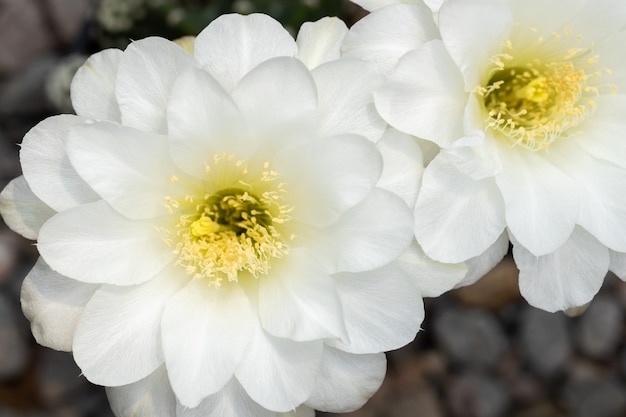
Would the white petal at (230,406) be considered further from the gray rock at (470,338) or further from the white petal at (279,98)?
the gray rock at (470,338)

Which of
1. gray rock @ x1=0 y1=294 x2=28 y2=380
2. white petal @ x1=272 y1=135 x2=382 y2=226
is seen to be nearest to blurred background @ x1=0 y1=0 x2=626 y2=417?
gray rock @ x1=0 y1=294 x2=28 y2=380

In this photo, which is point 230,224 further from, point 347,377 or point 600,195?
point 600,195

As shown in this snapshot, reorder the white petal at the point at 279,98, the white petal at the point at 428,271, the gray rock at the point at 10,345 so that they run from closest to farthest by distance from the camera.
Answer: the white petal at the point at 279,98 → the white petal at the point at 428,271 → the gray rock at the point at 10,345

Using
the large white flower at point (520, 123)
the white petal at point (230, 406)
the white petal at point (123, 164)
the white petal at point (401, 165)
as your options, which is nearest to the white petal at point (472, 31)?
the large white flower at point (520, 123)

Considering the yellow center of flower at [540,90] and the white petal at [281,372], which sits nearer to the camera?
the white petal at [281,372]

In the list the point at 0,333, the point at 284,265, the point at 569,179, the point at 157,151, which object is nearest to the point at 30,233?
the point at 157,151

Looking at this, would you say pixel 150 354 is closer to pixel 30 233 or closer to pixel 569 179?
pixel 30 233

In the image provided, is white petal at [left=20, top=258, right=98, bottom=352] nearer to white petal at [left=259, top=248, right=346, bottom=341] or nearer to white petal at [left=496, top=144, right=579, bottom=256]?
white petal at [left=259, top=248, right=346, bottom=341]
